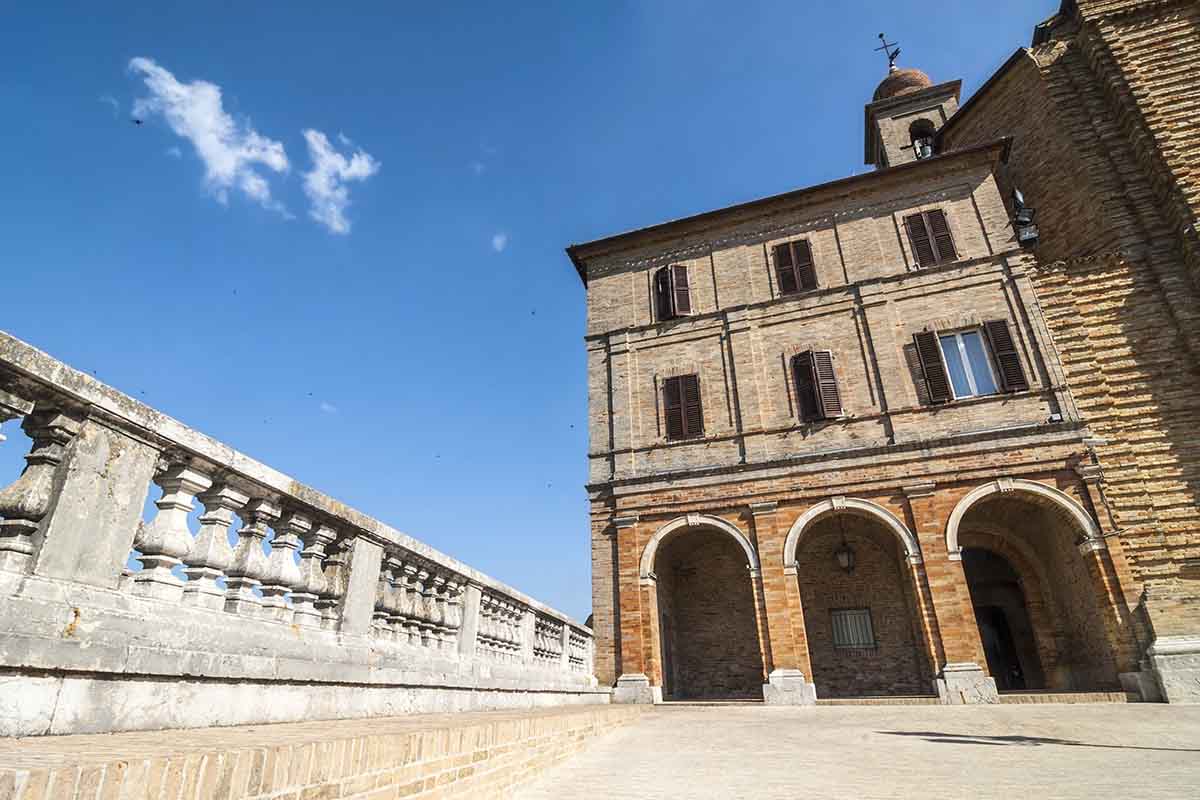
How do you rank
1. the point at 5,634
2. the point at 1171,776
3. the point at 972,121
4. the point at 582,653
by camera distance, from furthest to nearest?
the point at 972,121
the point at 582,653
the point at 1171,776
the point at 5,634

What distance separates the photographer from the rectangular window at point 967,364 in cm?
1384

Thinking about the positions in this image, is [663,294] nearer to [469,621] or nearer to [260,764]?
[469,621]

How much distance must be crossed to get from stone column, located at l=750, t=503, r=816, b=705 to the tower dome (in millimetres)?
19352

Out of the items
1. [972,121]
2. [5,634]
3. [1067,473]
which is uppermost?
[972,121]

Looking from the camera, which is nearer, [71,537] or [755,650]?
[71,537]

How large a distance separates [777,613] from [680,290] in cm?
912

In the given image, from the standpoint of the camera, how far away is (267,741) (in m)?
2.09

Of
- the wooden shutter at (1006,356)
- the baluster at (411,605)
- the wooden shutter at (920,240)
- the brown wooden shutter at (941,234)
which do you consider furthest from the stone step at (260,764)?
the brown wooden shutter at (941,234)

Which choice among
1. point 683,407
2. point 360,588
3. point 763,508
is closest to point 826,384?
point 763,508

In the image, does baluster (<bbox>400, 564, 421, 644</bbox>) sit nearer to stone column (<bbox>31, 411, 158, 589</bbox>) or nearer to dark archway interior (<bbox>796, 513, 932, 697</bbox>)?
stone column (<bbox>31, 411, 158, 589</bbox>)

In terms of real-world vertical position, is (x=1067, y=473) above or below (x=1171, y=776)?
above

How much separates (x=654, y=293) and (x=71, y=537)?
1615 cm

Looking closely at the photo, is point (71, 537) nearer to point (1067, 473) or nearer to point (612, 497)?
point (612, 497)


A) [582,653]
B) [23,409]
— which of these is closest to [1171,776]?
[23,409]
